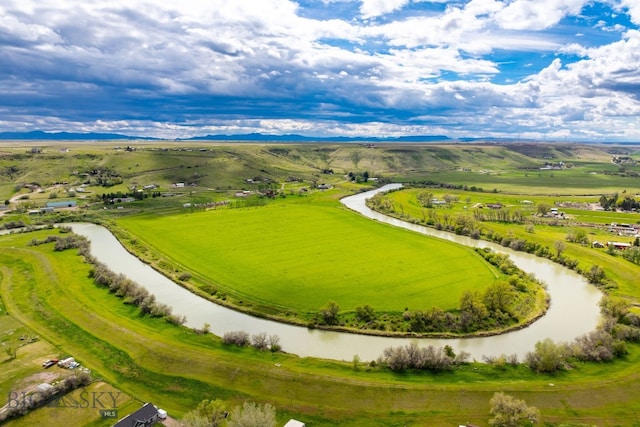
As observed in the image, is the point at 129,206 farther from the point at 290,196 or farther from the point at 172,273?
the point at 172,273

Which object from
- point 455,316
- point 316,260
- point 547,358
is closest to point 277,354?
point 455,316

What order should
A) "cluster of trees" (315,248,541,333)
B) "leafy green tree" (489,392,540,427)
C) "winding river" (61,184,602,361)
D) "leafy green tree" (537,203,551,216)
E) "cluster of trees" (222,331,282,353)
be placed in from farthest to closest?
"leafy green tree" (537,203,551,216) < "cluster of trees" (315,248,541,333) < "winding river" (61,184,602,361) < "cluster of trees" (222,331,282,353) < "leafy green tree" (489,392,540,427)

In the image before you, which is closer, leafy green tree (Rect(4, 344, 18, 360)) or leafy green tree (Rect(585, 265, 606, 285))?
leafy green tree (Rect(4, 344, 18, 360))

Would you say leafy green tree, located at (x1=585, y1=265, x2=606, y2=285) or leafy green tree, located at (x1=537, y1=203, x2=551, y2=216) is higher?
leafy green tree, located at (x1=537, y1=203, x2=551, y2=216)

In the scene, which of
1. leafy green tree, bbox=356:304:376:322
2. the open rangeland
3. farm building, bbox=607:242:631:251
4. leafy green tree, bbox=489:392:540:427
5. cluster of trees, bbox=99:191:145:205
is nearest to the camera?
leafy green tree, bbox=489:392:540:427

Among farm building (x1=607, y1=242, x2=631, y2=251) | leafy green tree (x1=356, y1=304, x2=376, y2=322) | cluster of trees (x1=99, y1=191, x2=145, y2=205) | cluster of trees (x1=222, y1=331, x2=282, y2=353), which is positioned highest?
cluster of trees (x1=99, y1=191, x2=145, y2=205)

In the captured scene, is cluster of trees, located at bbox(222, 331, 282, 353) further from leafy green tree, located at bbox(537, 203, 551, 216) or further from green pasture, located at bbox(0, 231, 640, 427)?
leafy green tree, located at bbox(537, 203, 551, 216)

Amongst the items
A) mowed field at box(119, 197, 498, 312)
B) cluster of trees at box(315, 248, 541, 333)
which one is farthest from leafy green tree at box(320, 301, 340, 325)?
mowed field at box(119, 197, 498, 312)
